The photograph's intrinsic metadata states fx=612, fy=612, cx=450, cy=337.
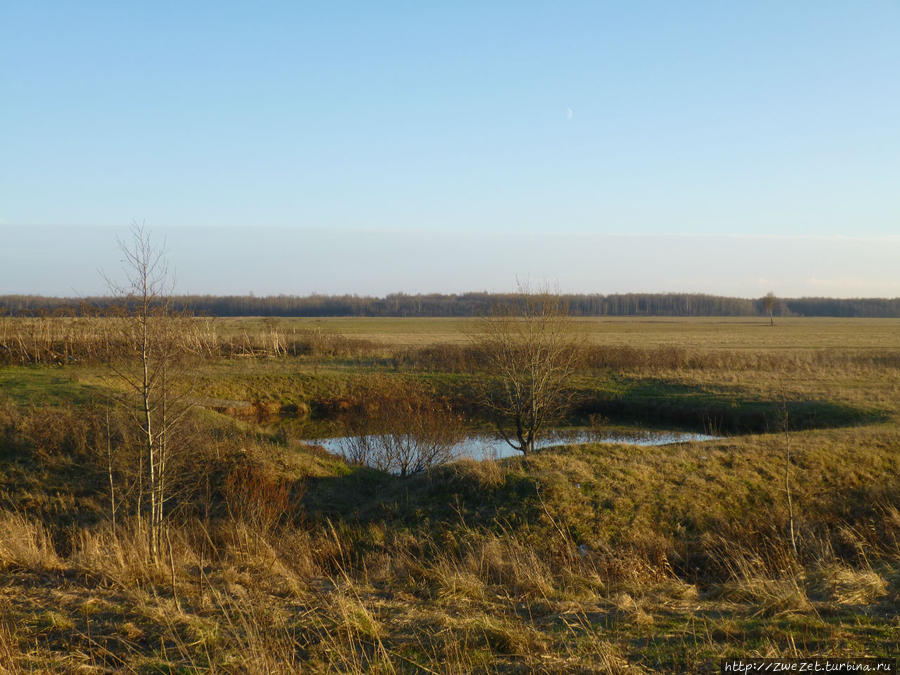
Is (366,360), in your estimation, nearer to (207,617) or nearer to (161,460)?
(161,460)

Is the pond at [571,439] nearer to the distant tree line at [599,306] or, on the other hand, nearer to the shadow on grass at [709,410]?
the shadow on grass at [709,410]

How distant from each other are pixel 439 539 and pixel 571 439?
1313cm

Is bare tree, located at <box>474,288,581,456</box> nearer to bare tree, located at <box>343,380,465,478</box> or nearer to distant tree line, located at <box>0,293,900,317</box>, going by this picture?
bare tree, located at <box>343,380,465,478</box>

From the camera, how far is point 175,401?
31.0 ft

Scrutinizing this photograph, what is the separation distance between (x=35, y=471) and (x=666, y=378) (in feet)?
90.3

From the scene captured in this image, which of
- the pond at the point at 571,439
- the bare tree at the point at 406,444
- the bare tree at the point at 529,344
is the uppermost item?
the bare tree at the point at 529,344

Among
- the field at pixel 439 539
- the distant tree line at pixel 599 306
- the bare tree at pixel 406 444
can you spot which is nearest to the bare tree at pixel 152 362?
the field at pixel 439 539

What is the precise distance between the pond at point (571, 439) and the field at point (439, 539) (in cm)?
194

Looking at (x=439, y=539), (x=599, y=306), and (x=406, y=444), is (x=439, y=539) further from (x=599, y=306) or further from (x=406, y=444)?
(x=599, y=306)

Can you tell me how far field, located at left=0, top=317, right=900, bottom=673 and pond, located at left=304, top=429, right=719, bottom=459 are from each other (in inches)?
76.6

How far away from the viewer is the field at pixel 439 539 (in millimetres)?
4953

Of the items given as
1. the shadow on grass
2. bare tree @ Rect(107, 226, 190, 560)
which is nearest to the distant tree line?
the shadow on grass

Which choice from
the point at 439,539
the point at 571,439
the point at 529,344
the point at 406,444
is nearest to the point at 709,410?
the point at 571,439

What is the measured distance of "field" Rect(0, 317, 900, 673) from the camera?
4.95 metres
